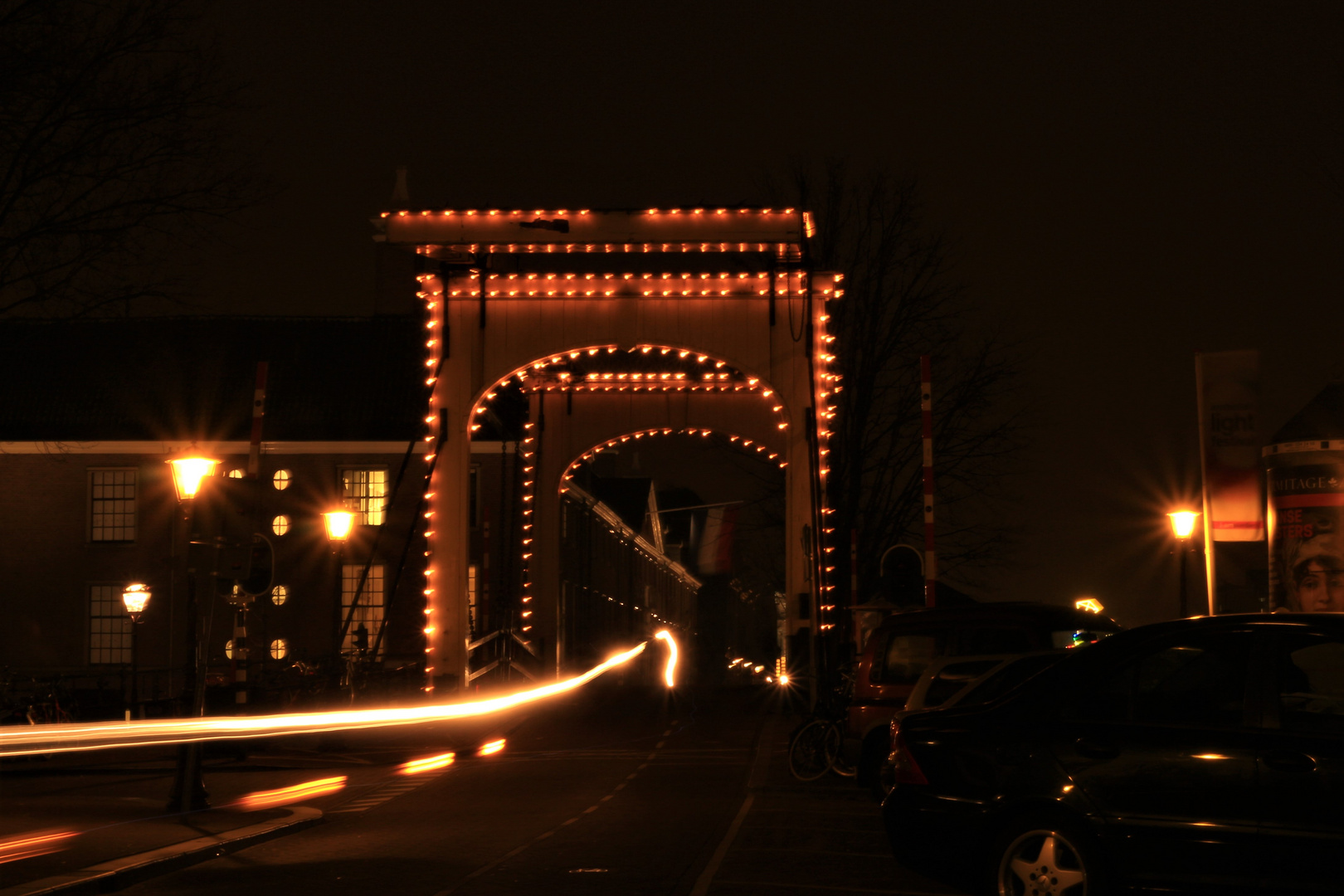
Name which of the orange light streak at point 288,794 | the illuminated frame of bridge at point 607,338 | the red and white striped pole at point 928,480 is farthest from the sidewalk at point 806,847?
the illuminated frame of bridge at point 607,338


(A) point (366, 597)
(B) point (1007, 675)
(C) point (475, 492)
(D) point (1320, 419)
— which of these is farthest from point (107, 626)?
(D) point (1320, 419)

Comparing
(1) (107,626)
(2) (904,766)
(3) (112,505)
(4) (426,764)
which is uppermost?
(3) (112,505)

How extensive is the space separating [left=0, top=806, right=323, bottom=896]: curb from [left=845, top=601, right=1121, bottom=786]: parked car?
4.80 m

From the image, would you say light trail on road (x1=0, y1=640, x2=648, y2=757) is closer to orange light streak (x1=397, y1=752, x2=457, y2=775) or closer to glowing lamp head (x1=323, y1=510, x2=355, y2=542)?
orange light streak (x1=397, y1=752, x2=457, y2=775)

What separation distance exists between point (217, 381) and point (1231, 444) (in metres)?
36.5

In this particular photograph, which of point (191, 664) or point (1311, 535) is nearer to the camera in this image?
point (1311, 535)

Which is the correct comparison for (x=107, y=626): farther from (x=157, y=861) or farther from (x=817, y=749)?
(x=157, y=861)

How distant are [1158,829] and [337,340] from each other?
42.9 metres

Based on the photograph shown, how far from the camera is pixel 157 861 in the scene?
33.0ft

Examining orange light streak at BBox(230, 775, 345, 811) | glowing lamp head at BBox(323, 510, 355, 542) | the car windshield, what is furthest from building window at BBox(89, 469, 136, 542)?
the car windshield

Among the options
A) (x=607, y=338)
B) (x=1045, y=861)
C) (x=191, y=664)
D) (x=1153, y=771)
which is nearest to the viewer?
(x=1153, y=771)

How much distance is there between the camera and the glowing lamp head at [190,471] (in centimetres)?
1565

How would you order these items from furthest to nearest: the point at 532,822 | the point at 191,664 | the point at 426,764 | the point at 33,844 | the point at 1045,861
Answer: the point at 426,764 < the point at 191,664 < the point at 532,822 < the point at 33,844 < the point at 1045,861

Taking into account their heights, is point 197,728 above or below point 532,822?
above
